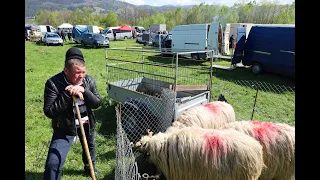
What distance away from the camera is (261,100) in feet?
26.1

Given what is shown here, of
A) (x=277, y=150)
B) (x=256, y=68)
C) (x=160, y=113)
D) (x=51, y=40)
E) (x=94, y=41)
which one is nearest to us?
(x=277, y=150)

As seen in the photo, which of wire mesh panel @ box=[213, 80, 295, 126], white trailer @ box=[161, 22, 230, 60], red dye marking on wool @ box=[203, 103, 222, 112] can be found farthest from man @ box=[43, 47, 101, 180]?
white trailer @ box=[161, 22, 230, 60]

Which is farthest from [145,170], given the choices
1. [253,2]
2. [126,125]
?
[253,2]

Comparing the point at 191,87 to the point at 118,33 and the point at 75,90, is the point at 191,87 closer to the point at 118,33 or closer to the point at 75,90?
the point at 75,90

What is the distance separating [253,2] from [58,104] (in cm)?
6311

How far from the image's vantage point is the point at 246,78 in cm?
1112

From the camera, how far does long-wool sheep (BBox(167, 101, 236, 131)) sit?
4338mm

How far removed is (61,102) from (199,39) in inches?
540

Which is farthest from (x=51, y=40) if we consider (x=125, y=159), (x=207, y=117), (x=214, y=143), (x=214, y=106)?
(x=214, y=143)

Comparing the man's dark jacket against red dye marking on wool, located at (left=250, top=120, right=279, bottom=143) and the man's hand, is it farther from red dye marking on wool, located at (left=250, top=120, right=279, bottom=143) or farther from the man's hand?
red dye marking on wool, located at (left=250, top=120, right=279, bottom=143)

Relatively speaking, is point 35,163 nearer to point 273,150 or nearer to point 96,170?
point 96,170

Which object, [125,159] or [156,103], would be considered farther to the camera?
[156,103]

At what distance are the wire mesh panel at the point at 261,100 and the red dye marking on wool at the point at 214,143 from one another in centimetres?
251

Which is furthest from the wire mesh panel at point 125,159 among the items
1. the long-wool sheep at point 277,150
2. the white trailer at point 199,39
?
the white trailer at point 199,39
